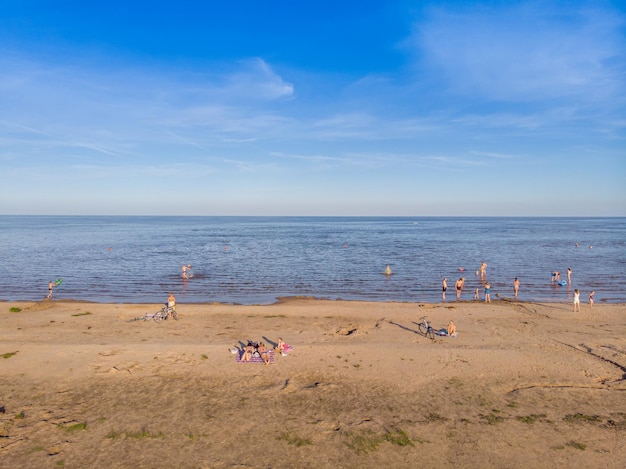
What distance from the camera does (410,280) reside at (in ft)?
134

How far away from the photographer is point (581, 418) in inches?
489

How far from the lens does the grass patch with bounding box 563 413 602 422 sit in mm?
12297

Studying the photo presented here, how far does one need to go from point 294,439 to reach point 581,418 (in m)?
8.97

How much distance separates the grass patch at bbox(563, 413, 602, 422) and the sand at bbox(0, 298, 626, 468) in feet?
0.19

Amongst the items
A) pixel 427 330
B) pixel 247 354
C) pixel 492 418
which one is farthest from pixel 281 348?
pixel 492 418

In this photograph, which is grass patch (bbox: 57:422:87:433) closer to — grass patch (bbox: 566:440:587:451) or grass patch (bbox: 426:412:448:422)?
grass patch (bbox: 426:412:448:422)

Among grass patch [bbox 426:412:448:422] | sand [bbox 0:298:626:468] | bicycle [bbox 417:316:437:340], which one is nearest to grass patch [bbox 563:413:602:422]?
sand [bbox 0:298:626:468]

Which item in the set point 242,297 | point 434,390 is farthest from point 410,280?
point 434,390

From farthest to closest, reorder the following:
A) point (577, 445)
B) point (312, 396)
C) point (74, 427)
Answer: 1. point (312, 396)
2. point (74, 427)
3. point (577, 445)

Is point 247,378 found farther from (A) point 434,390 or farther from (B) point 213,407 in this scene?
(A) point 434,390

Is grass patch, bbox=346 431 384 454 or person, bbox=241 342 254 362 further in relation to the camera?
person, bbox=241 342 254 362

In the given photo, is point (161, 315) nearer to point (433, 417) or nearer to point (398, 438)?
point (398, 438)

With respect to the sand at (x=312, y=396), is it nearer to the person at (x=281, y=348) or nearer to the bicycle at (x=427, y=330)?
the person at (x=281, y=348)

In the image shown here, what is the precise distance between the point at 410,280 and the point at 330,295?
35.0 feet
